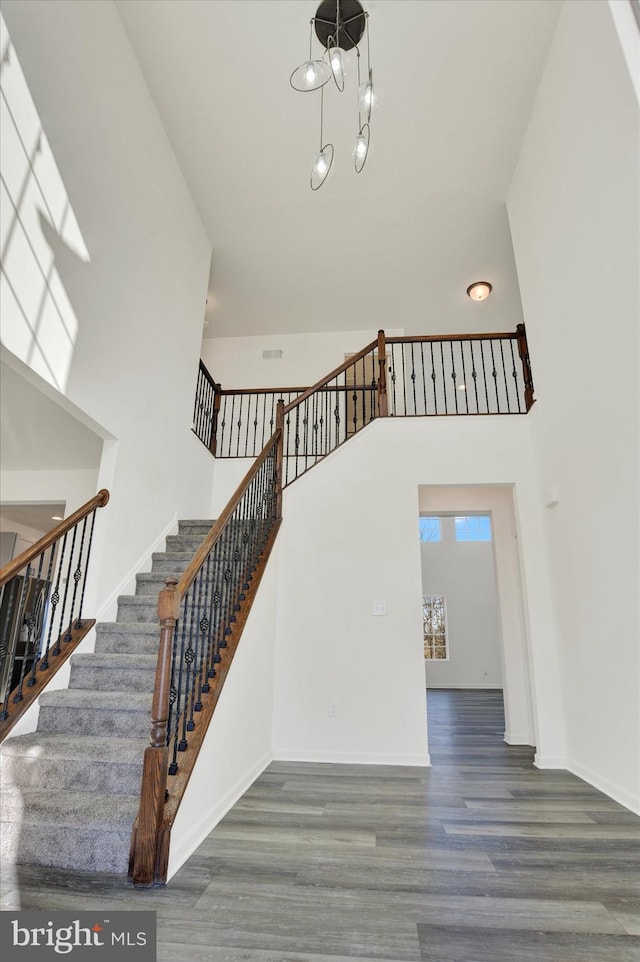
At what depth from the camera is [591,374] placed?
317 centimetres

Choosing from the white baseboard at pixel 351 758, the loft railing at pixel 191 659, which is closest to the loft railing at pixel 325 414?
the loft railing at pixel 191 659

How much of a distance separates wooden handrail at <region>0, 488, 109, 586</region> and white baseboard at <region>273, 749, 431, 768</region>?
8.18ft

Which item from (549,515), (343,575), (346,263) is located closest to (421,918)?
(343,575)

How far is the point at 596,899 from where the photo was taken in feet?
6.03

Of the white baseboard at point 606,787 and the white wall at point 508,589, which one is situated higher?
the white wall at point 508,589

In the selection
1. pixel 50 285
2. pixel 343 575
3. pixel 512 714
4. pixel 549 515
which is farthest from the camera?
pixel 512 714

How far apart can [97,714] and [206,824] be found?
2.97ft

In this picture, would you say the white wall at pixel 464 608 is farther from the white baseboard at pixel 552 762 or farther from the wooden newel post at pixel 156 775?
the wooden newel post at pixel 156 775

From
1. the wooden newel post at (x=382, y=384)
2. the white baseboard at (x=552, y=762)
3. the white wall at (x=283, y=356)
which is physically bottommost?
the white baseboard at (x=552, y=762)

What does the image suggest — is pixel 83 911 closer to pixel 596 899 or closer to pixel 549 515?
pixel 596 899

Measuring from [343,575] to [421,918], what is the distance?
269 cm

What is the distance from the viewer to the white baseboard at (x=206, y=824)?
6.66ft

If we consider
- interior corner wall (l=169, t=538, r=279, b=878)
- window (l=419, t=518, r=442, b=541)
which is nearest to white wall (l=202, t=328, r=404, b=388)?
interior corner wall (l=169, t=538, r=279, b=878)

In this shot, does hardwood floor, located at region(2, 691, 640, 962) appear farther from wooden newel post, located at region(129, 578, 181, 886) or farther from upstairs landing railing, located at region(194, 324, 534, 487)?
upstairs landing railing, located at region(194, 324, 534, 487)
